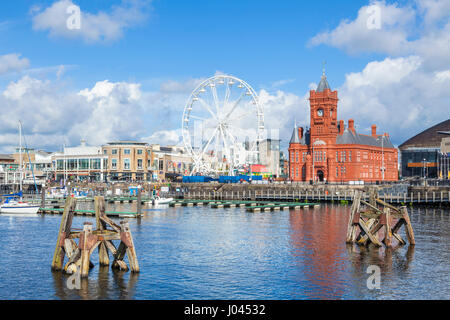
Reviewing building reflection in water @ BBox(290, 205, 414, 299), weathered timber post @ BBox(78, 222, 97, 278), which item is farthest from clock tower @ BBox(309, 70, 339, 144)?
weathered timber post @ BBox(78, 222, 97, 278)

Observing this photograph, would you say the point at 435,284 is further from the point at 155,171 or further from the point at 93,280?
the point at 155,171

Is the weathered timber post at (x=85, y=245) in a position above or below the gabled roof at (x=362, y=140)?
below

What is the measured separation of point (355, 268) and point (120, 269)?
56.0 feet

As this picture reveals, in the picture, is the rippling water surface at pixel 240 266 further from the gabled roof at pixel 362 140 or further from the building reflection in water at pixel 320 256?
the gabled roof at pixel 362 140

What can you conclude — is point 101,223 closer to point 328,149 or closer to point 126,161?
point 328,149

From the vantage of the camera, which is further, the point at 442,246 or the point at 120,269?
the point at 442,246

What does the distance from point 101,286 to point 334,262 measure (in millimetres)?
18000

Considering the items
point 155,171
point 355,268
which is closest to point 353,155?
point 155,171

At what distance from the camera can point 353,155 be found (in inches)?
5305

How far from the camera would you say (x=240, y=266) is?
130ft

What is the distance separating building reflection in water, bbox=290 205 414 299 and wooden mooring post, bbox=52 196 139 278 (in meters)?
11.6

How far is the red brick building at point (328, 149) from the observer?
445 feet

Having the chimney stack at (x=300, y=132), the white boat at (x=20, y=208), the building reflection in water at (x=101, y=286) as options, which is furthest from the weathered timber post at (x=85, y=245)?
the chimney stack at (x=300, y=132)

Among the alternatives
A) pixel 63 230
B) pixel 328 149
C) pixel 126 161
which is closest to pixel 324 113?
pixel 328 149
